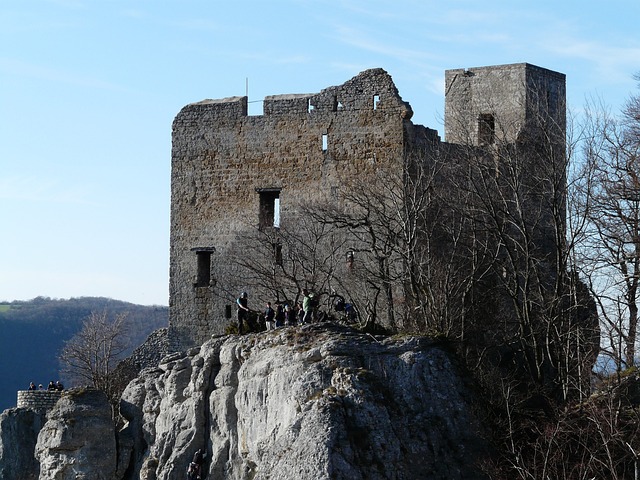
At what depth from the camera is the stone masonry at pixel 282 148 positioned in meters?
39.4

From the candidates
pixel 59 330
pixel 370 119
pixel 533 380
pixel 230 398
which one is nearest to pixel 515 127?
pixel 370 119

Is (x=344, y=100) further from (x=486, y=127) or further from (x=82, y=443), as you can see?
(x=82, y=443)

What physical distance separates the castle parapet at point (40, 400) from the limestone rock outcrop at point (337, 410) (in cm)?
1171

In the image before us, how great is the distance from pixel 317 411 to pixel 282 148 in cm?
1459

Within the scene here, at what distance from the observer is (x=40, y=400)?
43.2m

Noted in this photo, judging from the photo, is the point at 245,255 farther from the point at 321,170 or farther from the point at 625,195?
the point at 625,195

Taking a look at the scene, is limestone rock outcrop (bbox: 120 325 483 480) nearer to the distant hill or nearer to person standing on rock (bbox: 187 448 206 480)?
person standing on rock (bbox: 187 448 206 480)

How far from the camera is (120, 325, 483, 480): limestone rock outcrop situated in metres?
26.6

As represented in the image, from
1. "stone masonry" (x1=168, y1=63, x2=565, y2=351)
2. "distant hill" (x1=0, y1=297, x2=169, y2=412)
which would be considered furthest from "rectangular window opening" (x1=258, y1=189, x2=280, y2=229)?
"distant hill" (x1=0, y1=297, x2=169, y2=412)

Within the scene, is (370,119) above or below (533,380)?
above

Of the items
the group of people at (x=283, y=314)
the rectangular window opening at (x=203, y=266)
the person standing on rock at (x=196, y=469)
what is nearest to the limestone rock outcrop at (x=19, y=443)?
the rectangular window opening at (x=203, y=266)

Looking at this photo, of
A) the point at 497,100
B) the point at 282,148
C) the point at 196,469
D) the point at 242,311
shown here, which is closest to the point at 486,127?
the point at 497,100

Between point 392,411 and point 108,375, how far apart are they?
20.6 m

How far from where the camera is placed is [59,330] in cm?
14562
